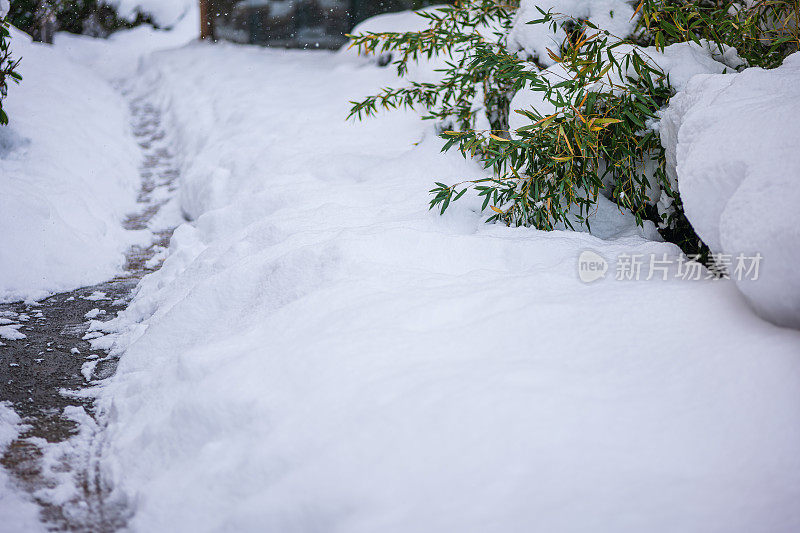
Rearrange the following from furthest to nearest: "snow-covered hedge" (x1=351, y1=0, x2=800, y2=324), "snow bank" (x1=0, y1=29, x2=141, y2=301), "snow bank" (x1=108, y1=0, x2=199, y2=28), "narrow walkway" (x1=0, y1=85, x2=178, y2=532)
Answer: "snow bank" (x1=108, y1=0, x2=199, y2=28) < "snow bank" (x1=0, y1=29, x2=141, y2=301) < "snow-covered hedge" (x1=351, y1=0, x2=800, y2=324) < "narrow walkway" (x1=0, y1=85, x2=178, y2=532)

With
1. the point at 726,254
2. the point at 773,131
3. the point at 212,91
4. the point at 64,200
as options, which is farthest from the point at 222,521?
the point at 212,91

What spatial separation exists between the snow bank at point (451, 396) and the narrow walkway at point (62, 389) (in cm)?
10

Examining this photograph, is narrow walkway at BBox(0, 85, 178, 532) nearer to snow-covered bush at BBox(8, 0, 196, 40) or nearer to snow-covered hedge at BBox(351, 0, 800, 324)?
snow-covered hedge at BBox(351, 0, 800, 324)

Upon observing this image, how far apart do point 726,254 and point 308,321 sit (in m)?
1.28

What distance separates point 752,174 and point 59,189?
4.28 m

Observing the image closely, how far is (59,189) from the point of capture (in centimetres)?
420

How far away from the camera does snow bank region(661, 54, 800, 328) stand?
149 cm

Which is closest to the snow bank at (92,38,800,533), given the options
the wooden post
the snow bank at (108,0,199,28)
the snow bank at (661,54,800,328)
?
the snow bank at (661,54,800,328)

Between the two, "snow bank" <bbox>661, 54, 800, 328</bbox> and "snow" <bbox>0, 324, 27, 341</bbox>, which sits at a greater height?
"snow bank" <bbox>661, 54, 800, 328</bbox>

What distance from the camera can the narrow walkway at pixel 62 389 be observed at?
1.73 metres

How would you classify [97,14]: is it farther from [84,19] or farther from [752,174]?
[752,174]

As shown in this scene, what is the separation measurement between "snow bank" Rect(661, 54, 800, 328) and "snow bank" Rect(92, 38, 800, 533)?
0.16 meters

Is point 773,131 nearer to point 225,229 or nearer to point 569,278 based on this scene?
point 569,278

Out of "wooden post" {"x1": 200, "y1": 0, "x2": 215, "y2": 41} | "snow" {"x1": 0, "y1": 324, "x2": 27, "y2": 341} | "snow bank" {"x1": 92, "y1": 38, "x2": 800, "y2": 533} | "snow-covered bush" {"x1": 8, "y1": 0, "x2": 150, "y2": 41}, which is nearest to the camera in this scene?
"snow bank" {"x1": 92, "y1": 38, "x2": 800, "y2": 533}
